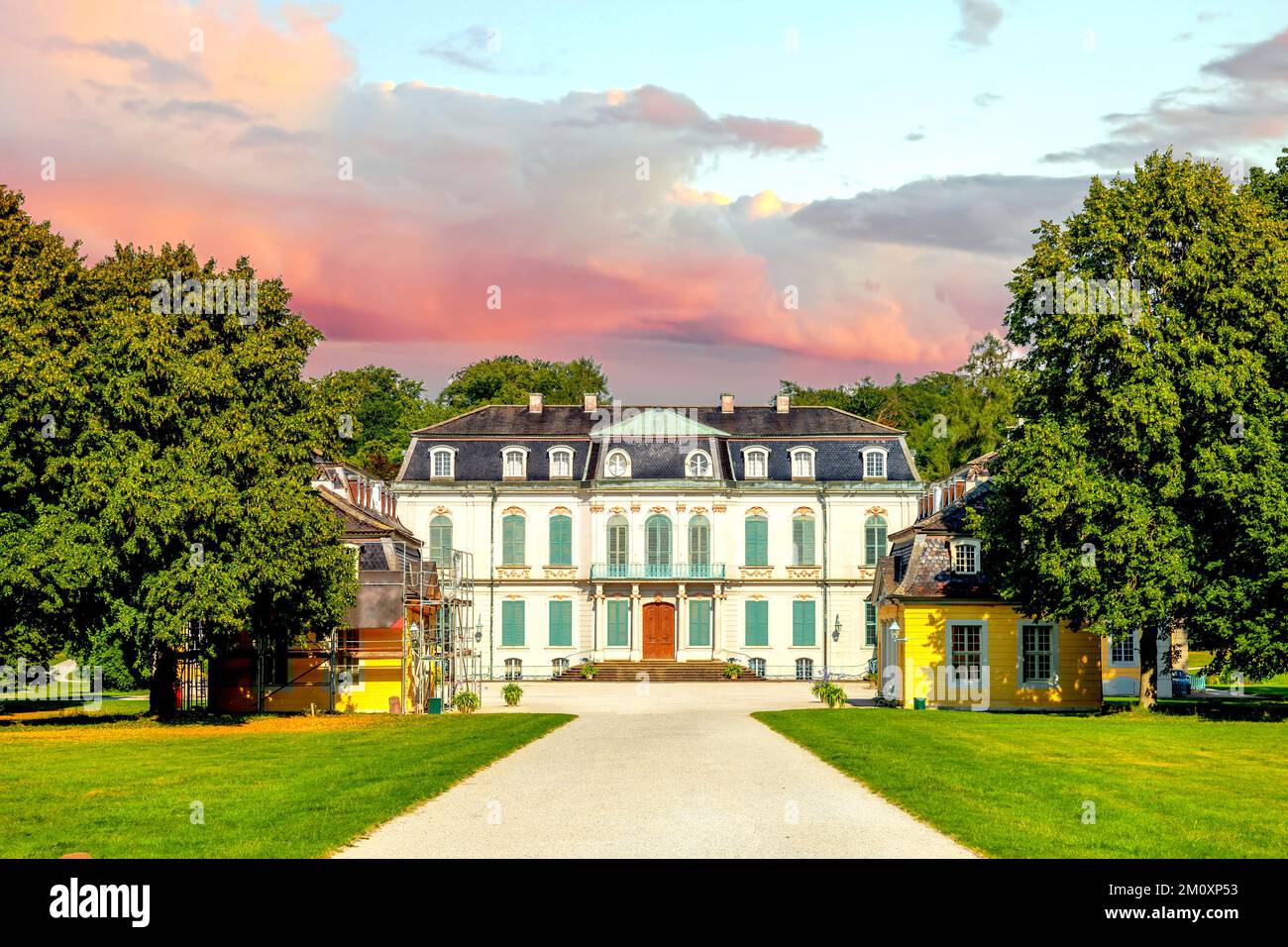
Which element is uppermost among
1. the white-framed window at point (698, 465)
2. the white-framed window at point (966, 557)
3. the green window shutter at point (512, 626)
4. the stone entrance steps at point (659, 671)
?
the white-framed window at point (698, 465)

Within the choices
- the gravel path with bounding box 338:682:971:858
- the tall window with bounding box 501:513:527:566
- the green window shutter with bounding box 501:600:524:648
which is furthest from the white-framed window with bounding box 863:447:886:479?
the gravel path with bounding box 338:682:971:858

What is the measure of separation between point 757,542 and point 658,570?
481cm

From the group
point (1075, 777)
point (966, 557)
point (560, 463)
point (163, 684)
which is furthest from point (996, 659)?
point (560, 463)

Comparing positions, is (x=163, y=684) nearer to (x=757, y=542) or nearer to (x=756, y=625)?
(x=756, y=625)

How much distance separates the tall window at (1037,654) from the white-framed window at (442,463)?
31187 mm

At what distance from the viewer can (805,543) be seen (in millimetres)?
63281

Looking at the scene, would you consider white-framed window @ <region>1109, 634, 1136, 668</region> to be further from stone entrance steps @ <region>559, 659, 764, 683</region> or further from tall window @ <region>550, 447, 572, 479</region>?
tall window @ <region>550, 447, 572, 479</region>

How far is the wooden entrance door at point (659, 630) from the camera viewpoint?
62.3 m

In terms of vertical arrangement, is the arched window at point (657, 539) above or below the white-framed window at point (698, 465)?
below

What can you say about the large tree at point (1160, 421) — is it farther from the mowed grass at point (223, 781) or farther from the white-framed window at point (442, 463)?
the white-framed window at point (442, 463)

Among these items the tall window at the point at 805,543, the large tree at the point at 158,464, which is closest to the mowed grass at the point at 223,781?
the large tree at the point at 158,464

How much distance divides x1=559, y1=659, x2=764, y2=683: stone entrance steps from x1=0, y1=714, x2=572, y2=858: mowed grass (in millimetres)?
27142

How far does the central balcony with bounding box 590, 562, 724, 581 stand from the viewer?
62.3 meters
